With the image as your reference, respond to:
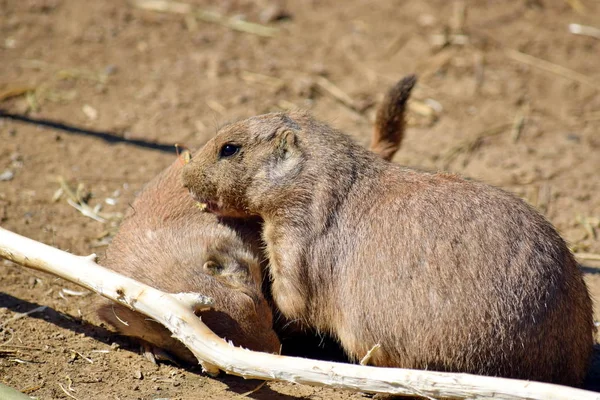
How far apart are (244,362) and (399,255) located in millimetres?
1140

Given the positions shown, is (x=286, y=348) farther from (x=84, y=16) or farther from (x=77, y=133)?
(x=84, y=16)

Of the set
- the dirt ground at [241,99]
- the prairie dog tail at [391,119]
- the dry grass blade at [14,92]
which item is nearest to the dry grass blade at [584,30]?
the dirt ground at [241,99]

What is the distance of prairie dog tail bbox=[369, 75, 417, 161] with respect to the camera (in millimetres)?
6078

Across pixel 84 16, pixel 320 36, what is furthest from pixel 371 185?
pixel 84 16

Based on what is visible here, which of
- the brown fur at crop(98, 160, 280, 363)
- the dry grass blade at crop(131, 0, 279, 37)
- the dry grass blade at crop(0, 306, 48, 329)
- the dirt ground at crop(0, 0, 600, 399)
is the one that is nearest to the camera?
the brown fur at crop(98, 160, 280, 363)

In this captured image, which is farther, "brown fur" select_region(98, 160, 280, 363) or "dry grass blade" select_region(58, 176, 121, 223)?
"dry grass blade" select_region(58, 176, 121, 223)

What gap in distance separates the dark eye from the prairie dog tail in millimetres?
1417

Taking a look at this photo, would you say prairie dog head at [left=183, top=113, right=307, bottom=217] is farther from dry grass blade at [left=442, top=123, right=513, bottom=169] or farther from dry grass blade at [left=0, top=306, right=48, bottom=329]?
dry grass blade at [left=442, top=123, right=513, bottom=169]

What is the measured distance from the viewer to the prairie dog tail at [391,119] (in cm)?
608

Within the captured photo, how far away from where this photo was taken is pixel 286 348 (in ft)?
18.0

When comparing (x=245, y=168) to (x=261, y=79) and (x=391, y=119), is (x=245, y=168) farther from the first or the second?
(x=261, y=79)

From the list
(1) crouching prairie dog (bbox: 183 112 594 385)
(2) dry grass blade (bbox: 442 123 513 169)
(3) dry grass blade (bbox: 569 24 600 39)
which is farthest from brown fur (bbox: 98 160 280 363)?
(3) dry grass blade (bbox: 569 24 600 39)

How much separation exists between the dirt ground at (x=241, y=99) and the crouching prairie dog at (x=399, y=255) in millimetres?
798

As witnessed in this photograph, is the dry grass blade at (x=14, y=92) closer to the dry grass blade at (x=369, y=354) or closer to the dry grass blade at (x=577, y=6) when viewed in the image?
the dry grass blade at (x=369, y=354)
